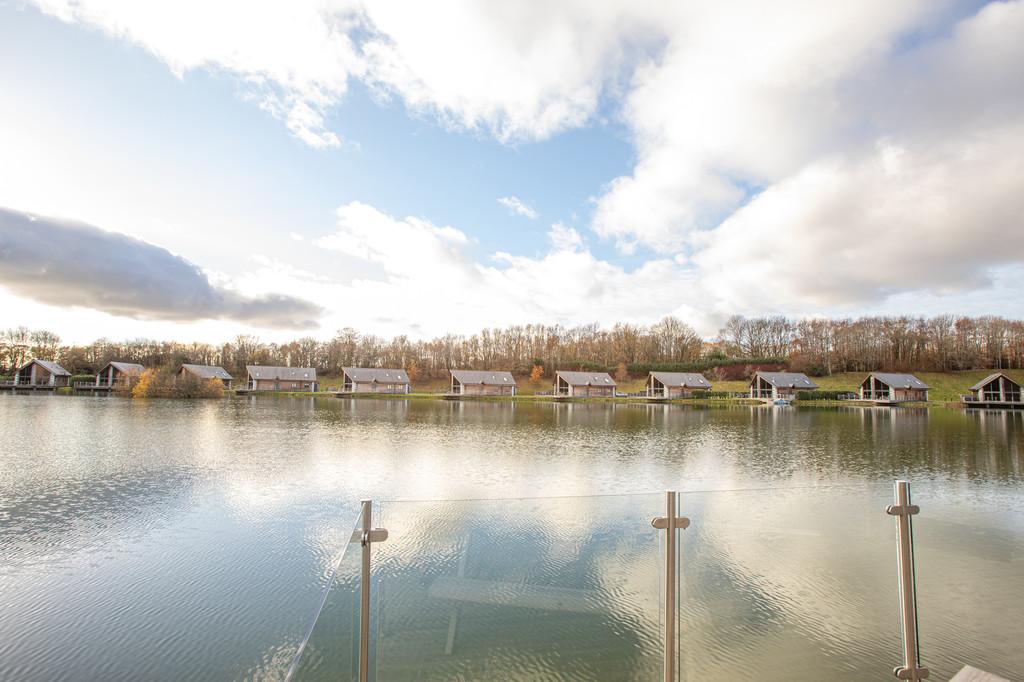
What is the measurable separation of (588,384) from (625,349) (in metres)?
17.2

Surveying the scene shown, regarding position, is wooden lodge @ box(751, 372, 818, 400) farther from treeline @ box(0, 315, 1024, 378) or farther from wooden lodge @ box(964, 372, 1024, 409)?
wooden lodge @ box(964, 372, 1024, 409)

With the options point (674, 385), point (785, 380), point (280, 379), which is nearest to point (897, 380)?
point (785, 380)

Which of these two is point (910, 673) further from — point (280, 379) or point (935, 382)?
point (935, 382)

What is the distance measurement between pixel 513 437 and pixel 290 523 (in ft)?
42.9

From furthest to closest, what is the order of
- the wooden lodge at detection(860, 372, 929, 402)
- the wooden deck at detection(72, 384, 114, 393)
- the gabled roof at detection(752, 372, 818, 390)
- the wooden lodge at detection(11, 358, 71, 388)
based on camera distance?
the wooden lodge at detection(11, 358, 71, 388) < the wooden deck at detection(72, 384, 114, 393) < the gabled roof at detection(752, 372, 818, 390) < the wooden lodge at detection(860, 372, 929, 402)

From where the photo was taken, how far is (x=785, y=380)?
5547cm

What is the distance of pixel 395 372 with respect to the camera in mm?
69625

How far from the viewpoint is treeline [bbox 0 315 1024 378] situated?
214ft

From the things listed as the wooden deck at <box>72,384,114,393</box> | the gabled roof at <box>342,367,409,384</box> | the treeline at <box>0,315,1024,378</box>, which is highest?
the treeline at <box>0,315,1024,378</box>

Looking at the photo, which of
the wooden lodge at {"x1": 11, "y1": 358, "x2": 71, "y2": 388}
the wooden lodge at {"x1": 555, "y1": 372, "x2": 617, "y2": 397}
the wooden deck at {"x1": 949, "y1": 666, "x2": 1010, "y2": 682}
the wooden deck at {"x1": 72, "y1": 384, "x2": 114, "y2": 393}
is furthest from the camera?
the wooden lodge at {"x1": 11, "y1": 358, "x2": 71, "y2": 388}

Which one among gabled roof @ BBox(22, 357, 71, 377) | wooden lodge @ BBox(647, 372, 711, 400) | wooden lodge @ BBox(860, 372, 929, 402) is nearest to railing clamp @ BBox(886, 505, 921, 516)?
wooden lodge @ BBox(647, 372, 711, 400)

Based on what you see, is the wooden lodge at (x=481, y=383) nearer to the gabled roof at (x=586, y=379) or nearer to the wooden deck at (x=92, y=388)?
the gabled roof at (x=586, y=379)

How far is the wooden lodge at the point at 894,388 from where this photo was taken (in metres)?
50.9

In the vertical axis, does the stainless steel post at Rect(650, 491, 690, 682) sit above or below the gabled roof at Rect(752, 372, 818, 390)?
below
